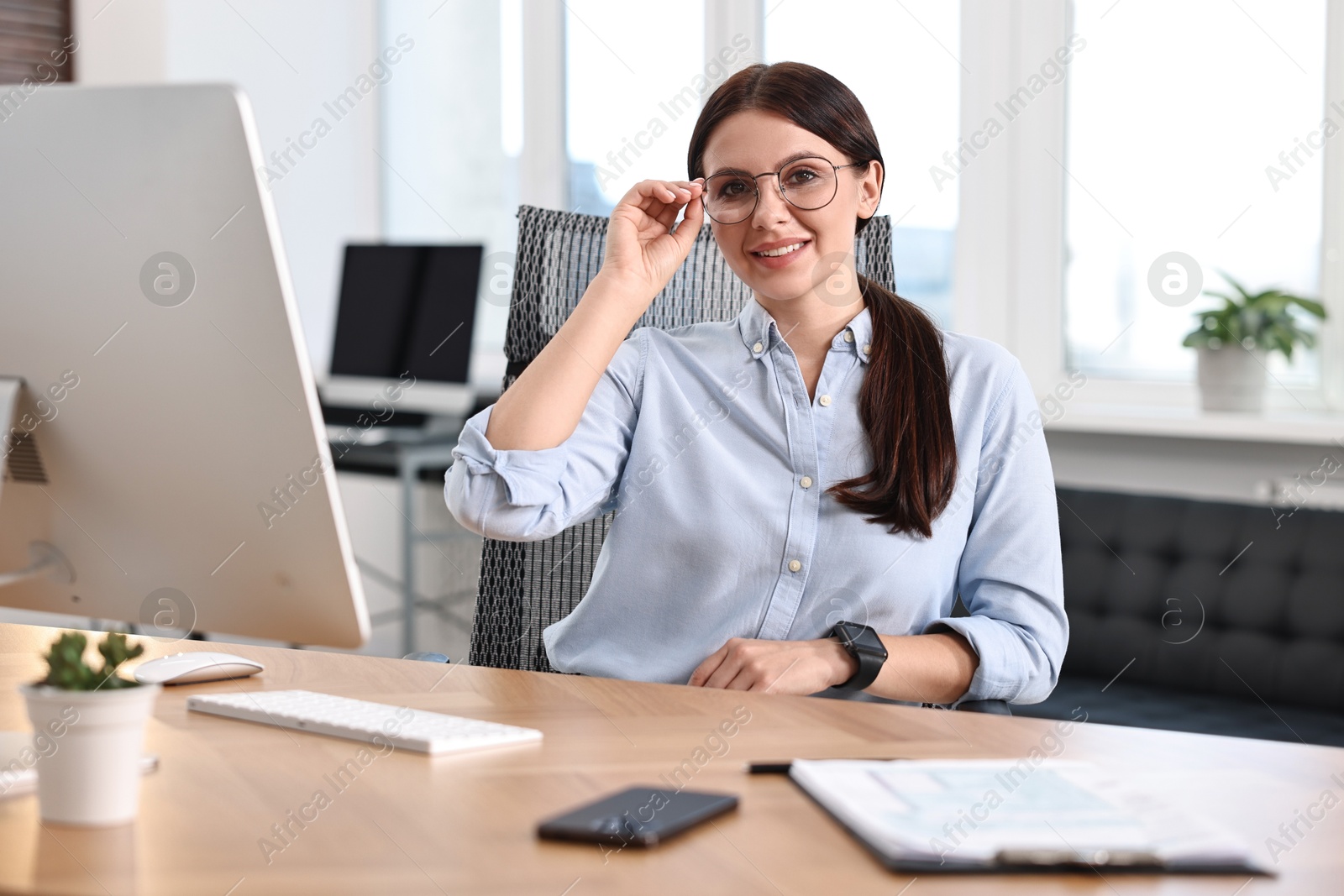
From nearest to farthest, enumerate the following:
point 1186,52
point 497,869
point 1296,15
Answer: point 497,869, point 1296,15, point 1186,52

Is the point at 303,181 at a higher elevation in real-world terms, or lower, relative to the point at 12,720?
higher

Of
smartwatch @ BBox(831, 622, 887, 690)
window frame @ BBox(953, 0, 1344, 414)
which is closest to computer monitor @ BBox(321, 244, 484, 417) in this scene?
window frame @ BBox(953, 0, 1344, 414)

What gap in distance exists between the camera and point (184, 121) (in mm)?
755

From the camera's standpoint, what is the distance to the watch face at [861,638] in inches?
48.0

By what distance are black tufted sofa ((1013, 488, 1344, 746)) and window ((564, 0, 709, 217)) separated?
5.56 ft

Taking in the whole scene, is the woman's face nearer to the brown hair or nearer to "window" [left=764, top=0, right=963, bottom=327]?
the brown hair

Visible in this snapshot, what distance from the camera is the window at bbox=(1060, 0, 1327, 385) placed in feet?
8.14

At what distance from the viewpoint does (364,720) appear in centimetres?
94

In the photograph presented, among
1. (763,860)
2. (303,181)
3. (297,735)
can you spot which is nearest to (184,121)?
(297,735)

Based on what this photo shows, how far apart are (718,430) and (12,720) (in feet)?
2.58

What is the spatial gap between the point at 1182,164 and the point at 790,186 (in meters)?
1.59

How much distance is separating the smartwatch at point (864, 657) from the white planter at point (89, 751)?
695mm

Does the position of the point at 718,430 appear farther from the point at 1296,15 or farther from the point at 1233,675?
the point at 1296,15

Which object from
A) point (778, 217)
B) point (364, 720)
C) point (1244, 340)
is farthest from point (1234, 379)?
point (364, 720)
